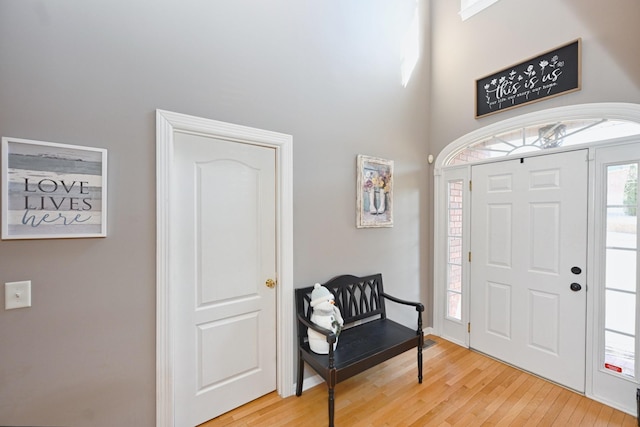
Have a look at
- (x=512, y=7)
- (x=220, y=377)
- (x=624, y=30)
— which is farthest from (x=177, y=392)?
(x=512, y=7)

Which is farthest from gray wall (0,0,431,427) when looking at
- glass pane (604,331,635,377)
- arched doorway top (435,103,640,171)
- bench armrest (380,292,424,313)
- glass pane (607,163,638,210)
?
glass pane (604,331,635,377)

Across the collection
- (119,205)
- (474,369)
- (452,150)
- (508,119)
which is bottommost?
(474,369)

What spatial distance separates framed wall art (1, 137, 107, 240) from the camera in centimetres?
128

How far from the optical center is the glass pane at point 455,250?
304 centimetres

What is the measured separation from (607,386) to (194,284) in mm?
3152

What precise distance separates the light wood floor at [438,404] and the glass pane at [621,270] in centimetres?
91

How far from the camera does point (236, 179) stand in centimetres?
197

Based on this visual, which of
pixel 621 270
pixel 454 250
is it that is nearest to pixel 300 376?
pixel 454 250

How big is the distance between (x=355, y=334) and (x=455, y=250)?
1.58m

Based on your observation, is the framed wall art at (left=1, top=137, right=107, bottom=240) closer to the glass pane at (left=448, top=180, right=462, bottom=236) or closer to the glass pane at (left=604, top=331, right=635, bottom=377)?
the glass pane at (left=448, top=180, right=462, bottom=236)

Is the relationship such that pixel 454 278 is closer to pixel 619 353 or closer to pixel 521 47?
pixel 619 353

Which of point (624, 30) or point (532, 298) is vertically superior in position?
point (624, 30)

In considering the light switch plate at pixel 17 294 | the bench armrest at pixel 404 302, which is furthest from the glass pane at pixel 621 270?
the light switch plate at pixel 17 294

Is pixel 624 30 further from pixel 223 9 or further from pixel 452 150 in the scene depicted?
pixel 223 9
